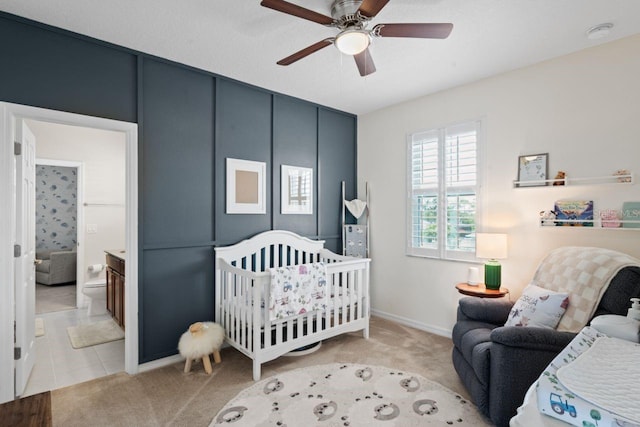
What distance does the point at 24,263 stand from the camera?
2439 mm

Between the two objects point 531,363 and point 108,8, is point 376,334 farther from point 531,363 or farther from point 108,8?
point 108,8

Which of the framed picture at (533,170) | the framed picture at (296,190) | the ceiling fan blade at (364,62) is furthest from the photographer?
the framed picture at (296,190)

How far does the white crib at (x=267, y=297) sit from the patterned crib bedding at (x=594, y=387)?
209 centimetres

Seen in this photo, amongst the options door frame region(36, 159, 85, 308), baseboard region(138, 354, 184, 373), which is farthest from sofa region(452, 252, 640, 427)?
door frame region(36, 159, 85, 308)

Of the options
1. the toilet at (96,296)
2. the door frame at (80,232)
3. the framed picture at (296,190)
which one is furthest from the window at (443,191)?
the door frame at (80,232)

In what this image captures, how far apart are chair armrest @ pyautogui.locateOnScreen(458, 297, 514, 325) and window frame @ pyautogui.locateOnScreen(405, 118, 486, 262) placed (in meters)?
0.78

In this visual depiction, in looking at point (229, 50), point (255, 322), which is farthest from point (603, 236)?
point (229, 50)

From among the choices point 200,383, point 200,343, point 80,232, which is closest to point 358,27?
point 200,343

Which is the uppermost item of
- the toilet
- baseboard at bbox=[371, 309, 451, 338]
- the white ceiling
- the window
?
the white ceiling

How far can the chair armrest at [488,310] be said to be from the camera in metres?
2.56

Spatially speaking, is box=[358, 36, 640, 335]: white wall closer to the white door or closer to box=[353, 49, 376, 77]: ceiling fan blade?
box=[353, 49, 376, 77]: ceiling fan blade

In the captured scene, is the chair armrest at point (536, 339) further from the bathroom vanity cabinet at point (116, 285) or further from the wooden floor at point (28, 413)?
the bathroom vanity cabinet at point (116, 285)

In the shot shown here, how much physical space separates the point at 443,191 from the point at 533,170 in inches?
33.9

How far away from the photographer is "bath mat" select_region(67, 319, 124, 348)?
336 cm
